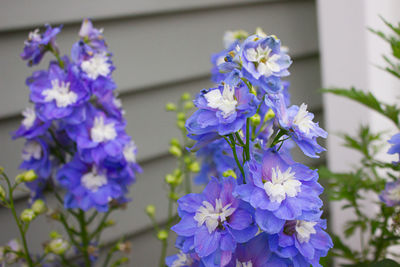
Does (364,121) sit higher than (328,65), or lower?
lower

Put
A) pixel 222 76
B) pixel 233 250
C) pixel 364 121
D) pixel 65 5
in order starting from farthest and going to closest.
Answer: pixel 364 121 < pixel 65 5 < pixel 222 76 < pixel 233 250

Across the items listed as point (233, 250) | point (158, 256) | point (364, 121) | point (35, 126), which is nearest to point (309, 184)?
point (233, 250)

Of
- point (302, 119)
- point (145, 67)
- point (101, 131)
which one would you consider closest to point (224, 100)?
point (302, 119)

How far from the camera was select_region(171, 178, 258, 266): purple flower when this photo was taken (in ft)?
1.90

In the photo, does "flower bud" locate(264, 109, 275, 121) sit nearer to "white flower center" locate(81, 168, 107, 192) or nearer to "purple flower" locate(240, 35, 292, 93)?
"purple flower" locate(240, 35, 292, 93)

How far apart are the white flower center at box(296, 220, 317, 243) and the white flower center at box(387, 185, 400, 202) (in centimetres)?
35

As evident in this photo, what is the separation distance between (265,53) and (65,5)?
76 centimetres

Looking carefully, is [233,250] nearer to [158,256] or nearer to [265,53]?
[265,53]

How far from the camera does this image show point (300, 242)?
586mm

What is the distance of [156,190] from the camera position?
143 centimetres

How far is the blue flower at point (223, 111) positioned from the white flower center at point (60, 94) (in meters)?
0.37

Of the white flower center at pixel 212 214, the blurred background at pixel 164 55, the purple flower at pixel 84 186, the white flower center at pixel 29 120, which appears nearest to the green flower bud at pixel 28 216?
the purple flower at pixel 84 186

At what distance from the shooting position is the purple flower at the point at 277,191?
556 mm

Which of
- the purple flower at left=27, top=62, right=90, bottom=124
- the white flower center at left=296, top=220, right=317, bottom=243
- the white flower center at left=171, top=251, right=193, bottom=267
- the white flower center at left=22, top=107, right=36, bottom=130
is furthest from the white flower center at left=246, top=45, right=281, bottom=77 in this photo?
the white flower center at left=22, top=107, right=36, bottom=130
